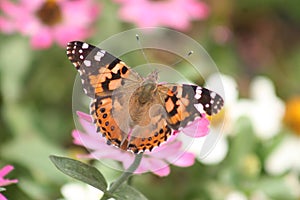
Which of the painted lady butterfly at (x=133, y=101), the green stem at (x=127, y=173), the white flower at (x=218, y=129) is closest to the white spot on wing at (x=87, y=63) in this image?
the painted lady butterfly at (x=133, y=101)

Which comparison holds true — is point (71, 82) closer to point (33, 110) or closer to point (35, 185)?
point (33, 110)

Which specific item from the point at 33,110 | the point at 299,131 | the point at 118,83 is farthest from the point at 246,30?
the point at 118,83

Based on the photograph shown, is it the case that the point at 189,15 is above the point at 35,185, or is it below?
above

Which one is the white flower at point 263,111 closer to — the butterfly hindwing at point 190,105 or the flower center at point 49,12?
the flower center at point 49,12

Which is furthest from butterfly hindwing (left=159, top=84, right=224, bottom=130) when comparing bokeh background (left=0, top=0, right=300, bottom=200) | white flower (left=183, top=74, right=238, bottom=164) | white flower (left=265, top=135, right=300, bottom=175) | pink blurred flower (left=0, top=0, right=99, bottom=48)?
pink blurred flower (left=0, top=0, right=99, bottom=48)

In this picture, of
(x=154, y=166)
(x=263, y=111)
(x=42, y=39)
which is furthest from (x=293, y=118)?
(x=154, y=166)

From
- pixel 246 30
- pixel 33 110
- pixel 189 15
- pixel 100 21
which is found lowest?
pixel 33 110

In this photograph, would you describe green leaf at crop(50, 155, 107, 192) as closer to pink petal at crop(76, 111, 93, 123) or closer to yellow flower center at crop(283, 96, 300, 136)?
pink petal at crop(76, 111, 93, 123)

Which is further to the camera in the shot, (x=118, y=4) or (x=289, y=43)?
(x=289, y=43)
